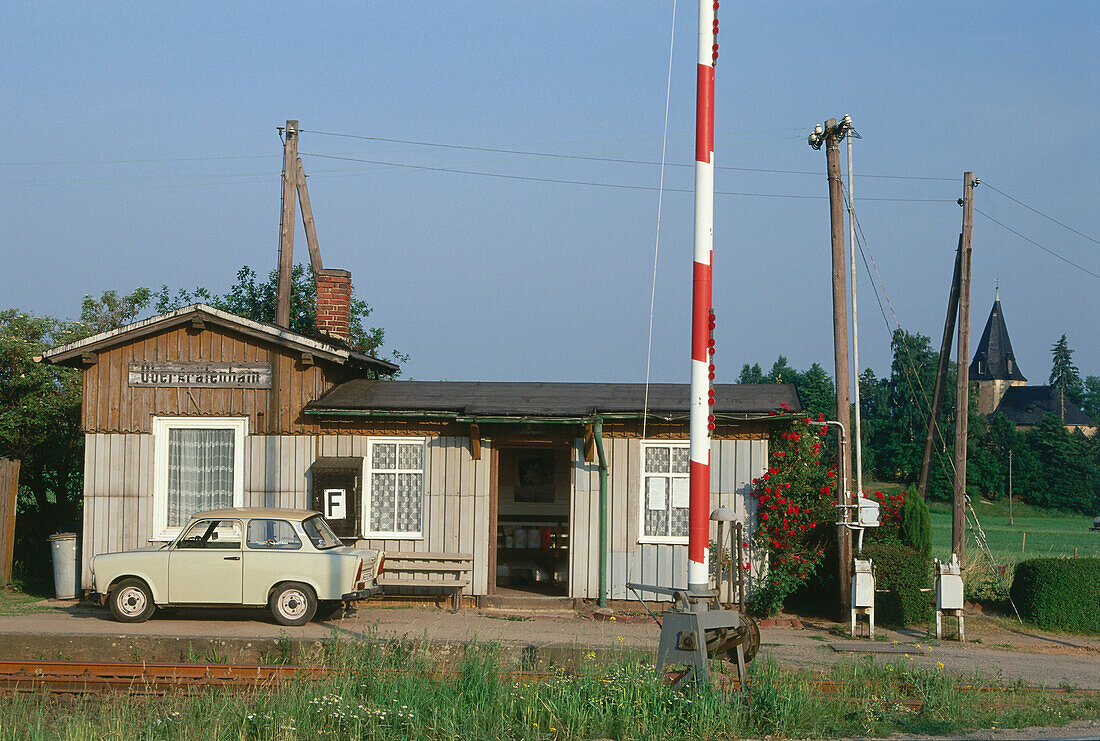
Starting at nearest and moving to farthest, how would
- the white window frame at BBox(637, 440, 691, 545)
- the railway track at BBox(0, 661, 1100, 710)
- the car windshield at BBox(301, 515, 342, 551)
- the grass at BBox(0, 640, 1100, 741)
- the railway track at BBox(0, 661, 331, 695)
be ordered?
1. the grass at BBox(0, 640, 1100, 741)
2. the railway track at BBox(0, 661, 1100, 710)
3. the railway track at BBox(0, 661, 331, 695)
4. the car windshield at BBox(301, 515, 342, 551)
5. the white window frame at BBox(637, 440, 691, 545)

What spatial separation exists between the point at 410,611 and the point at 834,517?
6922mm

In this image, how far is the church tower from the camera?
391 feet

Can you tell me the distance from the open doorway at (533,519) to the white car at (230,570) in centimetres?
444

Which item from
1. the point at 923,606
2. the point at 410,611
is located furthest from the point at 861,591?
the point at 410,611

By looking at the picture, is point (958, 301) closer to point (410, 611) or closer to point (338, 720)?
point (410, 611)

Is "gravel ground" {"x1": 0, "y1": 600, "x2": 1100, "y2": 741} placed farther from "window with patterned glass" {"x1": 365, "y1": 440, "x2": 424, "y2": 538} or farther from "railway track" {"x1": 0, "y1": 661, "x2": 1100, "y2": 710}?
"window with patterned glass" {"x1": 365, "y1": 440, "x2": 424, "y2": 538}

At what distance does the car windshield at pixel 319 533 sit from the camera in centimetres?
1414

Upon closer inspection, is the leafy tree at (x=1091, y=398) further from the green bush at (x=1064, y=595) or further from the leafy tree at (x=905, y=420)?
the green bush at (x=1064, y=595)

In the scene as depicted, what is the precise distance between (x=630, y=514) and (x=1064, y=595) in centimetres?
684

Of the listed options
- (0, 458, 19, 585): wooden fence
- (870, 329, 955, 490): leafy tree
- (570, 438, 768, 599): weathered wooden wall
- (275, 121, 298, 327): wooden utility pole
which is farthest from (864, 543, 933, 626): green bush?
(870, 329, 955, 490): leafy tree

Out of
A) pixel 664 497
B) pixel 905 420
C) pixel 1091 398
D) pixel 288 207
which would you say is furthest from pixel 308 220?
pixel 1091 398

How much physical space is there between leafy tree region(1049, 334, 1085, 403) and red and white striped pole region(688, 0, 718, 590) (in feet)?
407

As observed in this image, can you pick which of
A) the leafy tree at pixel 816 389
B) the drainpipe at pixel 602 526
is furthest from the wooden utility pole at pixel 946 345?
the leafy tree at pixel 816 389

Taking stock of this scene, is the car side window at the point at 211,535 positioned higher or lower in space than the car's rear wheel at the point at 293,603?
higher
